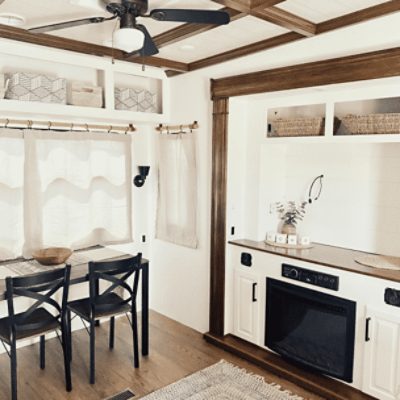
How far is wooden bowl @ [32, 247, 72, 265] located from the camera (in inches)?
131

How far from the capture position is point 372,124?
292 cm

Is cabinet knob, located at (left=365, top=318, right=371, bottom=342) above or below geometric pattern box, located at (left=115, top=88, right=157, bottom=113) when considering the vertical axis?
below

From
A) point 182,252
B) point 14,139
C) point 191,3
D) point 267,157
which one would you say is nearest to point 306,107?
point 267,157

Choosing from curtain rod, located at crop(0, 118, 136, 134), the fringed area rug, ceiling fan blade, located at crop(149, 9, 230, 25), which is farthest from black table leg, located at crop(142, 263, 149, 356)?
ceiling fan blade, located at crop(149, 9, 230, 25)

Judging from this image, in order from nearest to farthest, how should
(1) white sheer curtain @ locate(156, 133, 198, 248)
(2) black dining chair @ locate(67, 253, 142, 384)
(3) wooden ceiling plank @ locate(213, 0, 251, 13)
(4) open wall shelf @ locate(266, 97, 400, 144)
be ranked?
(3) wooden ceiling plank @ locate(213, 0, 251, 13), (4) open wall shelf @ locate(266, 97, 400, 144), (2) black dining chair @ locate(67, 253, 142, 384), (1) white sheer curtain @ locate(156, 133, 198, 248)

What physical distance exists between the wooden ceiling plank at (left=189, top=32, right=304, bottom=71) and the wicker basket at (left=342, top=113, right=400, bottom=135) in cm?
70

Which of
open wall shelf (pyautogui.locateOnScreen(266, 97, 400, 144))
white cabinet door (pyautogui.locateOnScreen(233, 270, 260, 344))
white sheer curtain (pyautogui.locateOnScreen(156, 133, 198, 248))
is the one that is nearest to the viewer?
open wall shelf (pyautogui.locateOnScreen(266, 97, 400, 144))

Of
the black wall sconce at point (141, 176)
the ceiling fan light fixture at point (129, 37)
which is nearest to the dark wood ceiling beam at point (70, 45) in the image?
the black wall sconce at point (141, 176)

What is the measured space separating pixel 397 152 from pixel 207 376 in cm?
225

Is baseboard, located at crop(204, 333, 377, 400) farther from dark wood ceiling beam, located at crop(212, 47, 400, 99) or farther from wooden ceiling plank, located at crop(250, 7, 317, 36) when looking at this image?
wooden ceiling plank, located at crop(250, 7, 317, 36)

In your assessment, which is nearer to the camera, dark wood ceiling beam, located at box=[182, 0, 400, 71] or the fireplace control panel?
dark wood ceiling beam, located at box=[182, 0, 400, 71]

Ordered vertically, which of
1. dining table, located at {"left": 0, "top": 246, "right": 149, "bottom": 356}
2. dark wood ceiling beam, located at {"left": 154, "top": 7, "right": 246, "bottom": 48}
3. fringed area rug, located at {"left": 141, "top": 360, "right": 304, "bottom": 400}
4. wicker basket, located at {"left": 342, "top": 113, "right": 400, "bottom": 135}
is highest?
dark wood ceiling beam, located at {"left": 154, "top": 7, "right": 246, "bottom": 48}

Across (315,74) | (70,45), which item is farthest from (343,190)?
(70,45)

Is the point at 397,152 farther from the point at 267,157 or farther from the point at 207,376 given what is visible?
the point at 207,376
